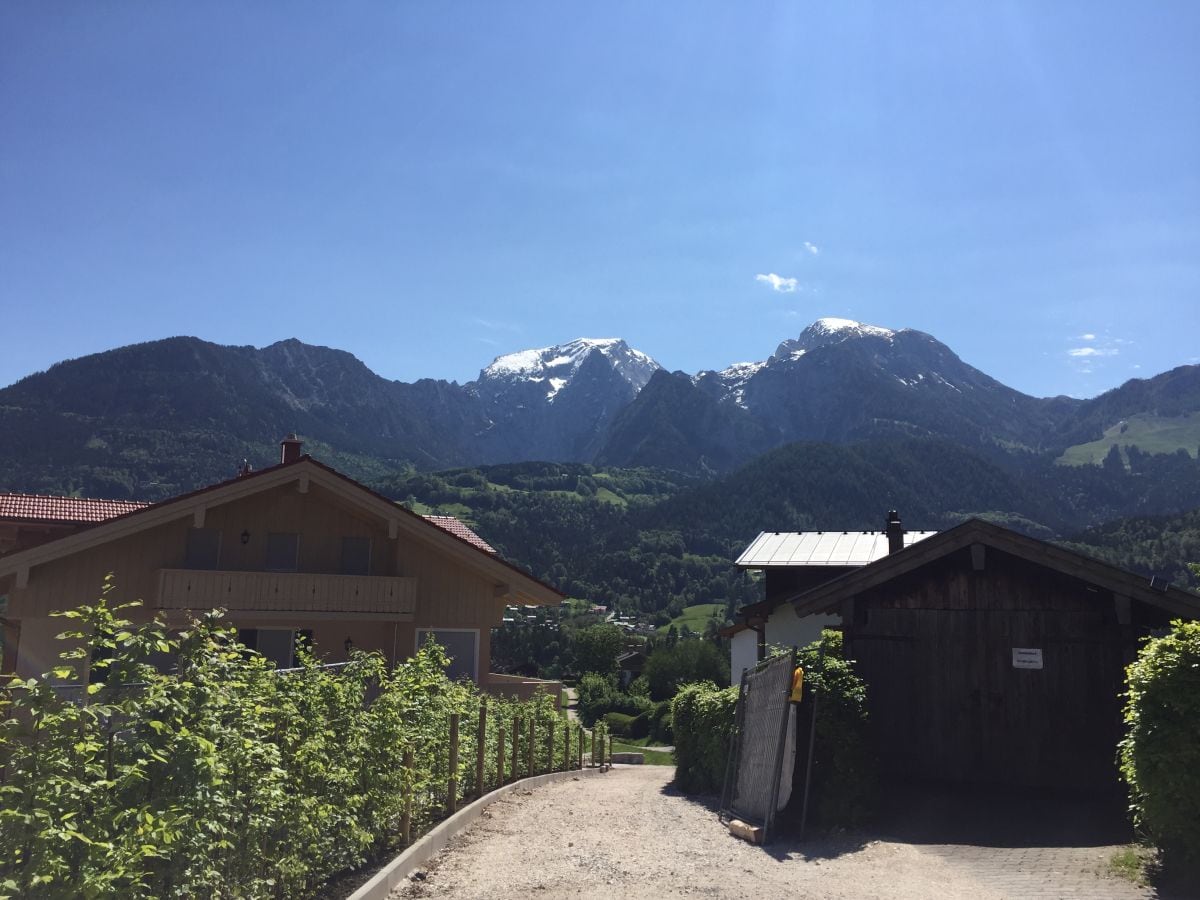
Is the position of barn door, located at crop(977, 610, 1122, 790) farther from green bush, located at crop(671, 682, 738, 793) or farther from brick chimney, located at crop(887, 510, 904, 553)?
brick chimney, located at crop(887, 510, 904, 553)

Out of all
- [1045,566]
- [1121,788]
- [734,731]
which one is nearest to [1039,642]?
[1045,566]

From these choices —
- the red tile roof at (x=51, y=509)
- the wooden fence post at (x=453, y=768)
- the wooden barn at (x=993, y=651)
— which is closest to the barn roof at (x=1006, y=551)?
the wooden barn at (x=993, y=651)

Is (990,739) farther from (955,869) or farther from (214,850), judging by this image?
(214,850)

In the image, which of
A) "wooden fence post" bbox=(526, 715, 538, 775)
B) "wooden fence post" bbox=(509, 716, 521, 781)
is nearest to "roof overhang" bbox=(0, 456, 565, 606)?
"wooden fence post" bbox=(526, 715, 538, 775)

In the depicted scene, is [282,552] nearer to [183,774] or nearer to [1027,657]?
[1027,657]

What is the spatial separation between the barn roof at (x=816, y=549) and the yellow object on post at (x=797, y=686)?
16.3 metres

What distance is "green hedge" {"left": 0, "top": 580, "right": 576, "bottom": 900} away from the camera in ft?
15.2

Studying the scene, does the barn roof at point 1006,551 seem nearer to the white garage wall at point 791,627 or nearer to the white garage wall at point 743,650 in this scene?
the white garage wall at point 791,627

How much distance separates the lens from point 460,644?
2559cm

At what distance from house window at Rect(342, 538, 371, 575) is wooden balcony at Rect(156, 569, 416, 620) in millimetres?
1041

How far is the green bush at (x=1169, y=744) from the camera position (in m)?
8.50

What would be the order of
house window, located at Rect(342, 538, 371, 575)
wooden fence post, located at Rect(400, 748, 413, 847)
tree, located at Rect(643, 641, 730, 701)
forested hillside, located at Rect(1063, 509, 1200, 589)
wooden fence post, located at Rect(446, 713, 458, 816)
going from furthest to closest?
forested hillside, located at Rect(1063, 509, 1200, 589) → tree, located at Rect(643, 641, 730, 701) → house window, located at Rect(342, 538, 371, 575) → wooden fence post, located at Rect(446, 713, 458, 816) → wooden fence post, located at Rect(400, 748, 413, 847)

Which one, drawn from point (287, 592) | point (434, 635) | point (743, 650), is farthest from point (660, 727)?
point (287, 592)

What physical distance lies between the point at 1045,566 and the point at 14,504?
26.0 m
